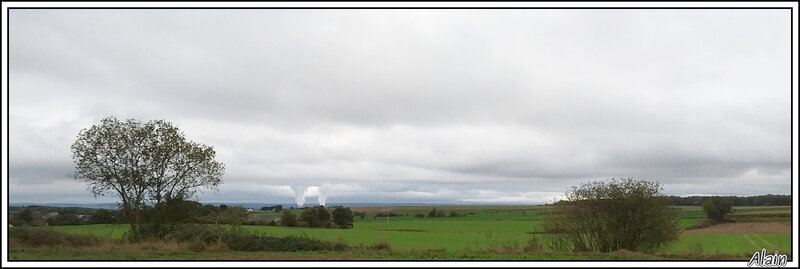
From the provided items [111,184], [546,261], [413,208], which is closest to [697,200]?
[546,261]

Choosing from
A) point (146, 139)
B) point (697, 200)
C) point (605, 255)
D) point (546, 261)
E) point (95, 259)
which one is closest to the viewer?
point (95, 259)

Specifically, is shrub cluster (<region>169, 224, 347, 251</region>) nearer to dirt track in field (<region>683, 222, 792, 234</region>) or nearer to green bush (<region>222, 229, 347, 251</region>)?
green bush (<region>222, 229, 347, 251</region>)

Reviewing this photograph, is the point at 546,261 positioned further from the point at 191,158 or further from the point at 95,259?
the point at 191,158

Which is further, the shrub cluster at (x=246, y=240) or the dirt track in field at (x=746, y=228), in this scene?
the dirt track in field at (x=746, y=228)

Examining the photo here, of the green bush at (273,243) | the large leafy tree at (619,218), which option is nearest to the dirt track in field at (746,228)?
the large leafy tree at (619,218)

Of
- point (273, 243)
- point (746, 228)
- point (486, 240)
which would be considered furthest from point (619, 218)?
point (746, 228)

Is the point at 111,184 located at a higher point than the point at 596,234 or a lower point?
higher

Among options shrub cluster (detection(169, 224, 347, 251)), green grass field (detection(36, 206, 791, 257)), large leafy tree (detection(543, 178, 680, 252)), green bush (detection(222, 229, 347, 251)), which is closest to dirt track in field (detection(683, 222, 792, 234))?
green grass field (detection(36, 206, 791, 257))

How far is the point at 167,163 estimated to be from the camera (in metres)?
30.1

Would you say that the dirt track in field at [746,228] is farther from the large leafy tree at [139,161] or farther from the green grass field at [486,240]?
the large leafy tree at [139,161]

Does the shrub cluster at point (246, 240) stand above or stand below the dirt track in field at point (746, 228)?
above

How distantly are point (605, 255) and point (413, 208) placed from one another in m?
89.3

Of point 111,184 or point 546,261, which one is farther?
point 111,184

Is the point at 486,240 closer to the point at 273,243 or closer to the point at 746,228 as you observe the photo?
the point at 273,243
